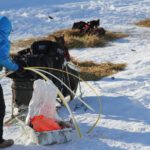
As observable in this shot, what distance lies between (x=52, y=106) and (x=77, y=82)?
1.57m

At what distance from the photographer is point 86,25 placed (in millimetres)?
14562

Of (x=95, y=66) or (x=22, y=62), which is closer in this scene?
(x=22, y=62)

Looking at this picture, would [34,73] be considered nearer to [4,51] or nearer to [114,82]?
[4,51]

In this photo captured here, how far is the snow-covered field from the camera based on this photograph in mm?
5961

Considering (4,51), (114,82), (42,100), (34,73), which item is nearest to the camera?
(4,51)

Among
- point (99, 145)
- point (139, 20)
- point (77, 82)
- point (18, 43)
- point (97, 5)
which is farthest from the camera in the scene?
point (97, 5)

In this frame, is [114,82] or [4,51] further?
[114,82]

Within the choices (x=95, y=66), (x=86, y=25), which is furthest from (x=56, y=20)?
(x=95, y=66)

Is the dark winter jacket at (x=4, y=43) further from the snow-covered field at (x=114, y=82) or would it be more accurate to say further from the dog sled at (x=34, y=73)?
the snow-covered field at (x=114, y=82)

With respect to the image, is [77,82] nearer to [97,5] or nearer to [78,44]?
[78,44]

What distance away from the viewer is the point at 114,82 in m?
8.84

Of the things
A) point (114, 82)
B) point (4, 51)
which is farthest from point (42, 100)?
point (114, 82)

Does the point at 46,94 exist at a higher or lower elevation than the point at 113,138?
higher

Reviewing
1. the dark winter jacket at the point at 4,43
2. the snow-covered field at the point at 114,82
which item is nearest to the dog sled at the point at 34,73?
the snow-covered field at the point at 114,82
